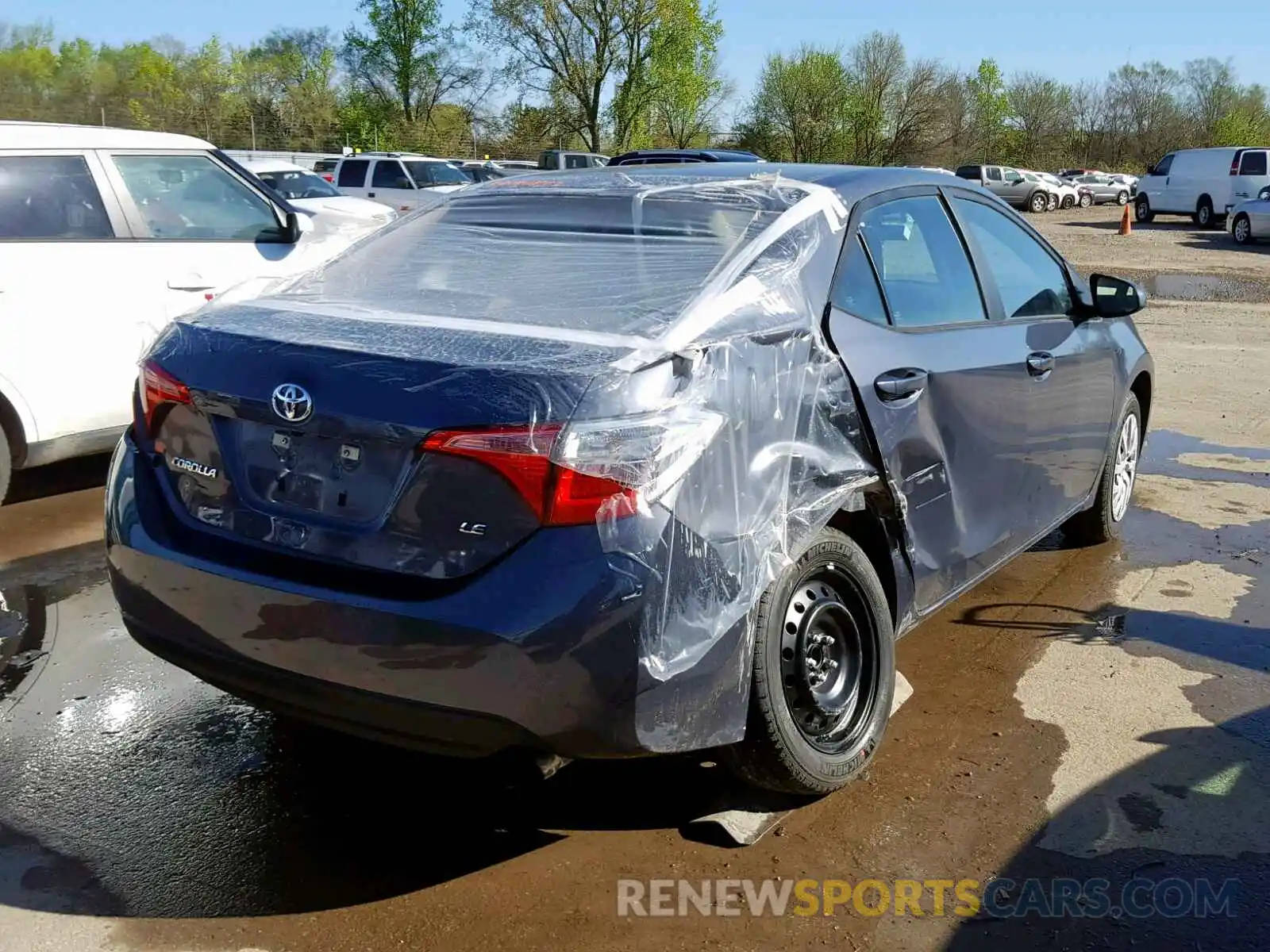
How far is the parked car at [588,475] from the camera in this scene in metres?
2.57

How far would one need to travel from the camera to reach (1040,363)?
4.27 m

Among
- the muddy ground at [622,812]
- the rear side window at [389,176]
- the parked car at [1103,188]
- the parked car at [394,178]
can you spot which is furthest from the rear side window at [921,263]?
the parked car at [1103,188]

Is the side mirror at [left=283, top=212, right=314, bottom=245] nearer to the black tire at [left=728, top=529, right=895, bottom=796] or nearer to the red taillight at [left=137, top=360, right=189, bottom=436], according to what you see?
the red taillight at [left=137, top=360, right=189, bottom=436]

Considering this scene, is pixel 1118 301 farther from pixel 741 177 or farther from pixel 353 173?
pixel 353 173

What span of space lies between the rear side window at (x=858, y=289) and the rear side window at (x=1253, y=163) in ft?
99.2

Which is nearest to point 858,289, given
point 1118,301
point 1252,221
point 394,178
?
point 1118,301

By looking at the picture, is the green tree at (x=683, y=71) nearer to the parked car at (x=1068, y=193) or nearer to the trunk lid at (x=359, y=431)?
the parked car at (x=1068, y=193)

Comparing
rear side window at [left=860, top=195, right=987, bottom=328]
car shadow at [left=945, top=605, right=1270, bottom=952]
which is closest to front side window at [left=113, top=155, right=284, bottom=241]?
rear side window at [left=860, top=195, right=987, bottom=328]

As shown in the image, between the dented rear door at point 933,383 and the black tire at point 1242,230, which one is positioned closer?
the dented rear door at point 933,383

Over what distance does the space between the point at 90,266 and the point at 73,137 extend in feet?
2.43

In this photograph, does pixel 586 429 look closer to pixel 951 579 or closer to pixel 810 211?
pixel 810 211

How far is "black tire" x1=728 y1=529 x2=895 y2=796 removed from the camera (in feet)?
9.74

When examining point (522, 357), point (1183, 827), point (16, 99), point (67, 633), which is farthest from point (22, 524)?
point (16, 99)

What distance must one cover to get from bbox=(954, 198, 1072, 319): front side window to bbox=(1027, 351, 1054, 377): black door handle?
0.53 feet
